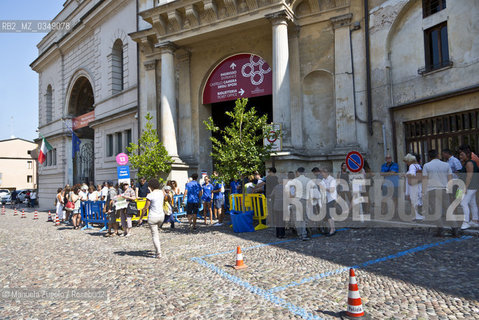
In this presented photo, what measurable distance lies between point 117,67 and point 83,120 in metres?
7.21

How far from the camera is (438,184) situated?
8094 millimetres

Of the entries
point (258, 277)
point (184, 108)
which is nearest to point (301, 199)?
point (258, 277)

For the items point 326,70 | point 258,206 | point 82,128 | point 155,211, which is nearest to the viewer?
point 155,211

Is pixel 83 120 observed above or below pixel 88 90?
below

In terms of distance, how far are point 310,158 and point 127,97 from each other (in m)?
13.3

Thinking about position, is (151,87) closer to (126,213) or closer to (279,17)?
(279,17)

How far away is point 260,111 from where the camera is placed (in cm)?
1869

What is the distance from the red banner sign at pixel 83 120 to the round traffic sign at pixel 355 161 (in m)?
22.3

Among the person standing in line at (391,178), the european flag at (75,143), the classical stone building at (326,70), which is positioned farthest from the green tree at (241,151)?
the european flag at (75,143)

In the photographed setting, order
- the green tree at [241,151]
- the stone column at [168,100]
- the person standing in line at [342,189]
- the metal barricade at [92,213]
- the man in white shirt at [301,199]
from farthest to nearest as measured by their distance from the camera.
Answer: the stone column at [168,100]
the metal barricade at [92,213]
the person standing in line at [342,189]
the green tree at [241,151]
the man in white shirt at [301,199]

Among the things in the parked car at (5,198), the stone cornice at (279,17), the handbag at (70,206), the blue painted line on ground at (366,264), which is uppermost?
the stone cornice at (279,17)

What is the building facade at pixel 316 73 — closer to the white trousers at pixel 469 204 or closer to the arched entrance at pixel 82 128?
the white trousers at pixel 469 204

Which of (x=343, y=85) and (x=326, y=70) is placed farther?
(x=326, y=70)

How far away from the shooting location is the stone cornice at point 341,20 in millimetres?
13680
